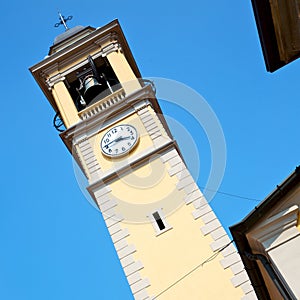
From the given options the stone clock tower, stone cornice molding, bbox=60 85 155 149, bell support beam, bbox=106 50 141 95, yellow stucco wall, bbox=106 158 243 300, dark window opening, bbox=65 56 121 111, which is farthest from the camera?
dark window opening, bbox=65 56 121 111

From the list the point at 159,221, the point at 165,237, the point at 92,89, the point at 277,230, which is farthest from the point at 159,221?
the point at 277,230

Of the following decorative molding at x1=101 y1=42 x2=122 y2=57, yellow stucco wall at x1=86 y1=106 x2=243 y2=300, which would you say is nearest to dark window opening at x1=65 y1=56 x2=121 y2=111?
decorative molding at x1=101 y1=42 x2=122 y2=57

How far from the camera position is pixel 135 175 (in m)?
15.0

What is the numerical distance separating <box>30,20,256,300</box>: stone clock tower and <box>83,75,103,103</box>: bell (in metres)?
0.03

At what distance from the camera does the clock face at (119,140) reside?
1578 cm

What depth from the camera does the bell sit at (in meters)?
18.2

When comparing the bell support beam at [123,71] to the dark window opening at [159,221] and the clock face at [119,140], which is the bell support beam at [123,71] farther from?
the dark window opening at [159,221]

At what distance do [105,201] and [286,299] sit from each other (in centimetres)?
838

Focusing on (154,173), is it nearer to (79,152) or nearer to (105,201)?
(105,201)

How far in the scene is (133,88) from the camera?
57.4 ft

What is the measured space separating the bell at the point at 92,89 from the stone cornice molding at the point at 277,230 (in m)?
11.8

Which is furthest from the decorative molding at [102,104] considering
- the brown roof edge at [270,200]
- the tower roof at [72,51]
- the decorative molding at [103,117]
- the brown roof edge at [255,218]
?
the brown roof edge at [270,200]

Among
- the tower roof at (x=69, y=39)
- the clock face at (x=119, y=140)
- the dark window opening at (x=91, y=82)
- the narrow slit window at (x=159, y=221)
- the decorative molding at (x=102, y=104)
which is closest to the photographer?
the narrow slit window at (x=159, y=221)

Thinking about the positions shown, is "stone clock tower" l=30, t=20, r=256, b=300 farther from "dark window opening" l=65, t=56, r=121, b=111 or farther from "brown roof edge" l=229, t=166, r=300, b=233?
"brown roof edge" l=229, t=166, r=300, b=233
